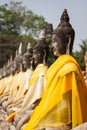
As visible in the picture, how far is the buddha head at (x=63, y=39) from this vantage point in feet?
18.9

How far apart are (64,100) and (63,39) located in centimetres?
112

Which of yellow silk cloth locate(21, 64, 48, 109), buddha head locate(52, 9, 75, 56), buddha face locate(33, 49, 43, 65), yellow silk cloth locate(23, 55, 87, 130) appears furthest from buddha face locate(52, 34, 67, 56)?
buddha face locate(33, 49, 43, 65)

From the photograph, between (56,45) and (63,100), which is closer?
(63,100)

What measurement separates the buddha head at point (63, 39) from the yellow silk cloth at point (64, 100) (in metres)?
0.38

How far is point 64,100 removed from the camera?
5141 millimetres

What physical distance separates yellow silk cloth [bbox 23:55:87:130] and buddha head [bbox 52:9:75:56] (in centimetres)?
38

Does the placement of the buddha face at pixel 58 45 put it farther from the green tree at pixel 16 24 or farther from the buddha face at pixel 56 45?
the green tree at pixel 16 24

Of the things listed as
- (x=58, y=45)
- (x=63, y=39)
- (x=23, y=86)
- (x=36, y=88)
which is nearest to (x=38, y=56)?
Answer: (x=36, y=88)

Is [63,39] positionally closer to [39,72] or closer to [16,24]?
[39,72]

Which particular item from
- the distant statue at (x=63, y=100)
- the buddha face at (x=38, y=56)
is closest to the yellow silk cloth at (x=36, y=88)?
the buddha face at (x=38, y=56)

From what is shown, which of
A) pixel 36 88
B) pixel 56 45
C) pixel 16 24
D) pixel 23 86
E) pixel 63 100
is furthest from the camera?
pixel 16 24

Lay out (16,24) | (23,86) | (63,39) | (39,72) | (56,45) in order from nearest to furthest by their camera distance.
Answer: (56,45), (63,39), (39,72), (23,86), (16,24)

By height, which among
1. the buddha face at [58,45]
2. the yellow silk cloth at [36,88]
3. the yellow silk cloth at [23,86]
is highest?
the buddha face at [58,45]

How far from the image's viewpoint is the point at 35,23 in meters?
47.5
